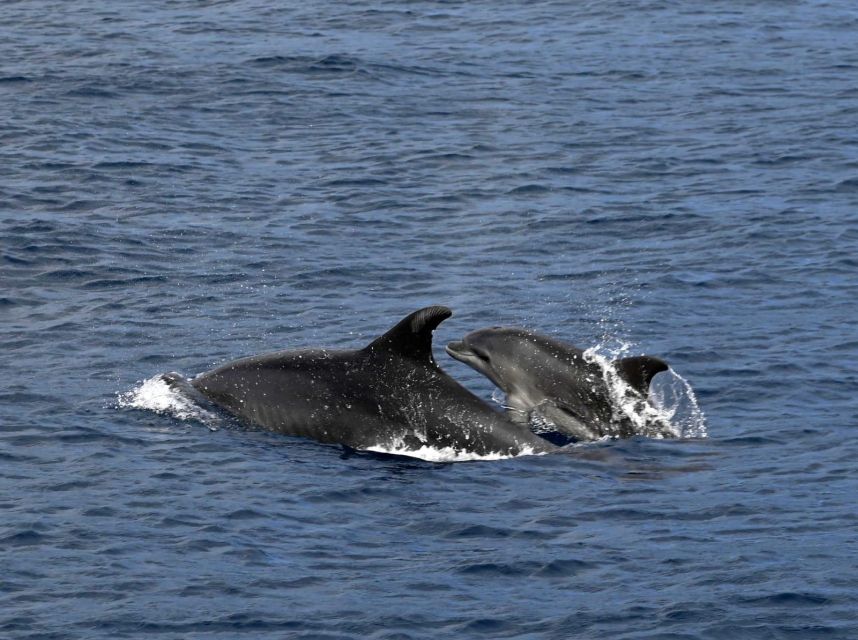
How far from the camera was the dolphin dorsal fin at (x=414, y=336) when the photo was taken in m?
20.3

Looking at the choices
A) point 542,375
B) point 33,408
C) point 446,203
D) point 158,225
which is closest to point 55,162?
point 158,225

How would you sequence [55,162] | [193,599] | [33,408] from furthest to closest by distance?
[55,162] → [33,408] → [193,599]

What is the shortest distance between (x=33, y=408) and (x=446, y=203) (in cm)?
1362

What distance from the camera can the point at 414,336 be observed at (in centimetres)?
2061

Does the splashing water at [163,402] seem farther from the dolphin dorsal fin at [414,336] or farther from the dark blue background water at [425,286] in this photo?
the dolphin dorsal fin at [414,336]

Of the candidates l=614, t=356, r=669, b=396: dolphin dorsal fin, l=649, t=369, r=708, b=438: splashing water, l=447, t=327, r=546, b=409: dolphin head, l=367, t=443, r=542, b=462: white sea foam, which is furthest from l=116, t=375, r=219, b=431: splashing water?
l=649, t=369, r=708, b=438: splashing water

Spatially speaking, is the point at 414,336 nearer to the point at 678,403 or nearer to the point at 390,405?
the point at 390,405

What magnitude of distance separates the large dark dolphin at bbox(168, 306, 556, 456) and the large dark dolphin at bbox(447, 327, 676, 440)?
910 mm

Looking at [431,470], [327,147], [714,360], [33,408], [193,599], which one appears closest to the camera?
[193,599]

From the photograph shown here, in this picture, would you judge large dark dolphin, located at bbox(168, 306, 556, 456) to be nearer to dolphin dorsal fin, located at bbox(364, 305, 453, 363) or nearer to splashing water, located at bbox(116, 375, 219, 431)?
dolphin dorsal fin, located at bbox(364, 305, 453, 363)

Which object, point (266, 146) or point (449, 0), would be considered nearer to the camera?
point (266, 146)

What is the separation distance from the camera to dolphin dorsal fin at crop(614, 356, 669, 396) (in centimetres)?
2119

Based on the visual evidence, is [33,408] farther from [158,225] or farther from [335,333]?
[158,225]

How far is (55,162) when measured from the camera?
3588 centimetres
